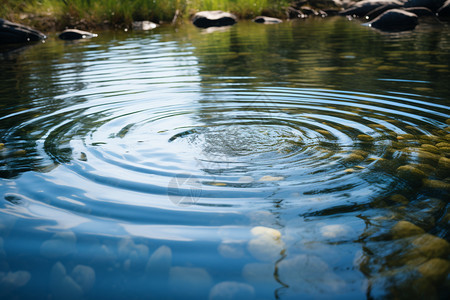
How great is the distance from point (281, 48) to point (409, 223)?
679 centimetres

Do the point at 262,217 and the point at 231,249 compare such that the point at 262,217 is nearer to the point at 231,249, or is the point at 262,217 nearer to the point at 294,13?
the point at 231,249

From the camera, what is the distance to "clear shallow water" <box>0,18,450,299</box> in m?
1.43

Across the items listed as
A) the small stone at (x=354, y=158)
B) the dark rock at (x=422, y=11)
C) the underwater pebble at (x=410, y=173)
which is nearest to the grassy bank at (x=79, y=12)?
the dark rock at (x=422, y=11)

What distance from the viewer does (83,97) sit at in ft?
14.7

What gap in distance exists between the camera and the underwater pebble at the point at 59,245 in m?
1.59

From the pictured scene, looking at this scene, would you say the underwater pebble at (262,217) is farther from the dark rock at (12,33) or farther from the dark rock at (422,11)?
the dark rock at (422,11)

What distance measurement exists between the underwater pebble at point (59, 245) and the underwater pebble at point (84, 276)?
136mm

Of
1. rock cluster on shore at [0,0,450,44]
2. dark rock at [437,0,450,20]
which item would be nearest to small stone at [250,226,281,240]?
rock cluster on shore at [0,0,450,44]

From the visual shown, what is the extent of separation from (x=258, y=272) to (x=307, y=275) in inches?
7.1

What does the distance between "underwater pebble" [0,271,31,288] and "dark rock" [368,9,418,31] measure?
12750mm

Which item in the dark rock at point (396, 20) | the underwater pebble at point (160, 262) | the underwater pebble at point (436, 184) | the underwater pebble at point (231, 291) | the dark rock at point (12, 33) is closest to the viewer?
the underwater pebble at point (231, 291)

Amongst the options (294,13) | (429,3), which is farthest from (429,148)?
(294,13)

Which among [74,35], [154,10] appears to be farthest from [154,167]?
[154,10]

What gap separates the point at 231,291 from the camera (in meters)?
1.35
